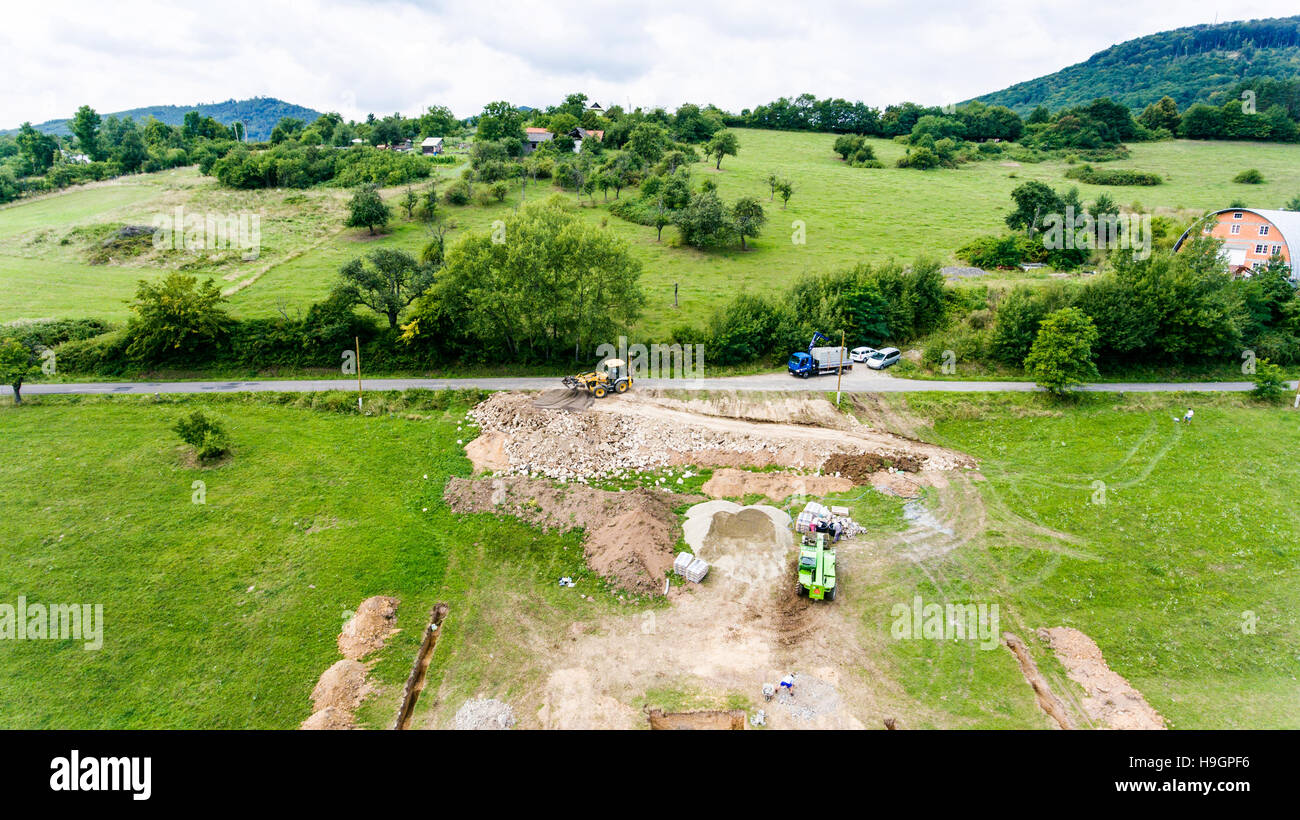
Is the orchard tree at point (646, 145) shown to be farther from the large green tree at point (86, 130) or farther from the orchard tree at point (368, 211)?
the large green tree at point (86, 130)

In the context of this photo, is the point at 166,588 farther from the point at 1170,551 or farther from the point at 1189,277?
the point at 1189,277

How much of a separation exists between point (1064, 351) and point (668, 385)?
25.1 metres

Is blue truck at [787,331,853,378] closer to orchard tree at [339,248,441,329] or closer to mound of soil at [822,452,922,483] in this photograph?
mound of soil at [822,452,922,483]

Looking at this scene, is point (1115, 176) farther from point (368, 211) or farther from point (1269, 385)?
point (368, 211)

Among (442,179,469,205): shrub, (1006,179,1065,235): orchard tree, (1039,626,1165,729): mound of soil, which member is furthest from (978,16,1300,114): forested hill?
(1039,626,1165,729): mound of soil

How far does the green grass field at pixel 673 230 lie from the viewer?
5200cm

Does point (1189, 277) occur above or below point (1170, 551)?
above

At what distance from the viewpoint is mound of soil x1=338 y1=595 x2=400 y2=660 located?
21722mm

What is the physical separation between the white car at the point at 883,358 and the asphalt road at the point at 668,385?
46.0 inches

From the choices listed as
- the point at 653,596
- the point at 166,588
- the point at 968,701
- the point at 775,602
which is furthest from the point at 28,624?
the point at 968,701

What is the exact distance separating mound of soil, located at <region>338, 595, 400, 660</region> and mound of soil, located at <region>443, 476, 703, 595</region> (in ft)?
21.0

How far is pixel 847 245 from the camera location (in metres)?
64.6

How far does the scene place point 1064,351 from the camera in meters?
37.9
